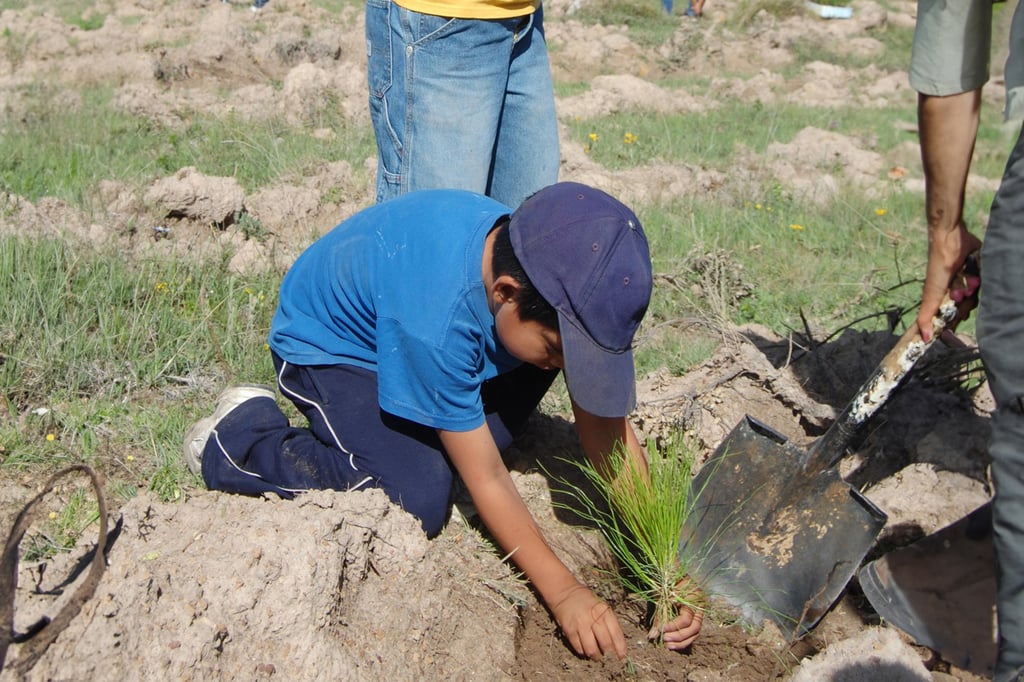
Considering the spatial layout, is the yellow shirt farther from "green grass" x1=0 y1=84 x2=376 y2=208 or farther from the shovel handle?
"green grass" x1=0 y1=84 x2=376 y2=208

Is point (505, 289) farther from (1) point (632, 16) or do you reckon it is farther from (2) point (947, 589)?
(1) point (632, 16)

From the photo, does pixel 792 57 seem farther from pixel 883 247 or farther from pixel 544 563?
pixel 544 563

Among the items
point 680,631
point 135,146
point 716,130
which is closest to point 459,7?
point 680,631

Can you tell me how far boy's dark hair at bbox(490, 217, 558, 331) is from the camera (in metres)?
1.73

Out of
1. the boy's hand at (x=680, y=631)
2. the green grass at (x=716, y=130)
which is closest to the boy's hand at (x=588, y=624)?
the boy's hand at (x=680, y=631)

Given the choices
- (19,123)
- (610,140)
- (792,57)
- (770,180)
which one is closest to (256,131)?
(19,123)

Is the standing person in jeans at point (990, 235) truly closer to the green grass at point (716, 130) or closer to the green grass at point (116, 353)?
the green grass at point (116, 353)

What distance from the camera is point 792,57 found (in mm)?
10641

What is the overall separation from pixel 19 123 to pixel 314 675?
422cm

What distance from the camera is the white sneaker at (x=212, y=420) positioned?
7.74ft

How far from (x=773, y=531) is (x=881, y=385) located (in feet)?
1.46

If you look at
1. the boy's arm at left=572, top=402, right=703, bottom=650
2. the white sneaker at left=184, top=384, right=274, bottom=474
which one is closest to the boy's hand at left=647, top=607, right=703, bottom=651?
the boy's arm at left=572, top=402, right=703, bottom=650

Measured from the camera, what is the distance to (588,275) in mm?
1666

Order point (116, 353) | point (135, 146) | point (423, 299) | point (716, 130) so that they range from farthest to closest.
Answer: point (716, 130) < point (135, 146) < point (116, 353) < point (423, 299)
